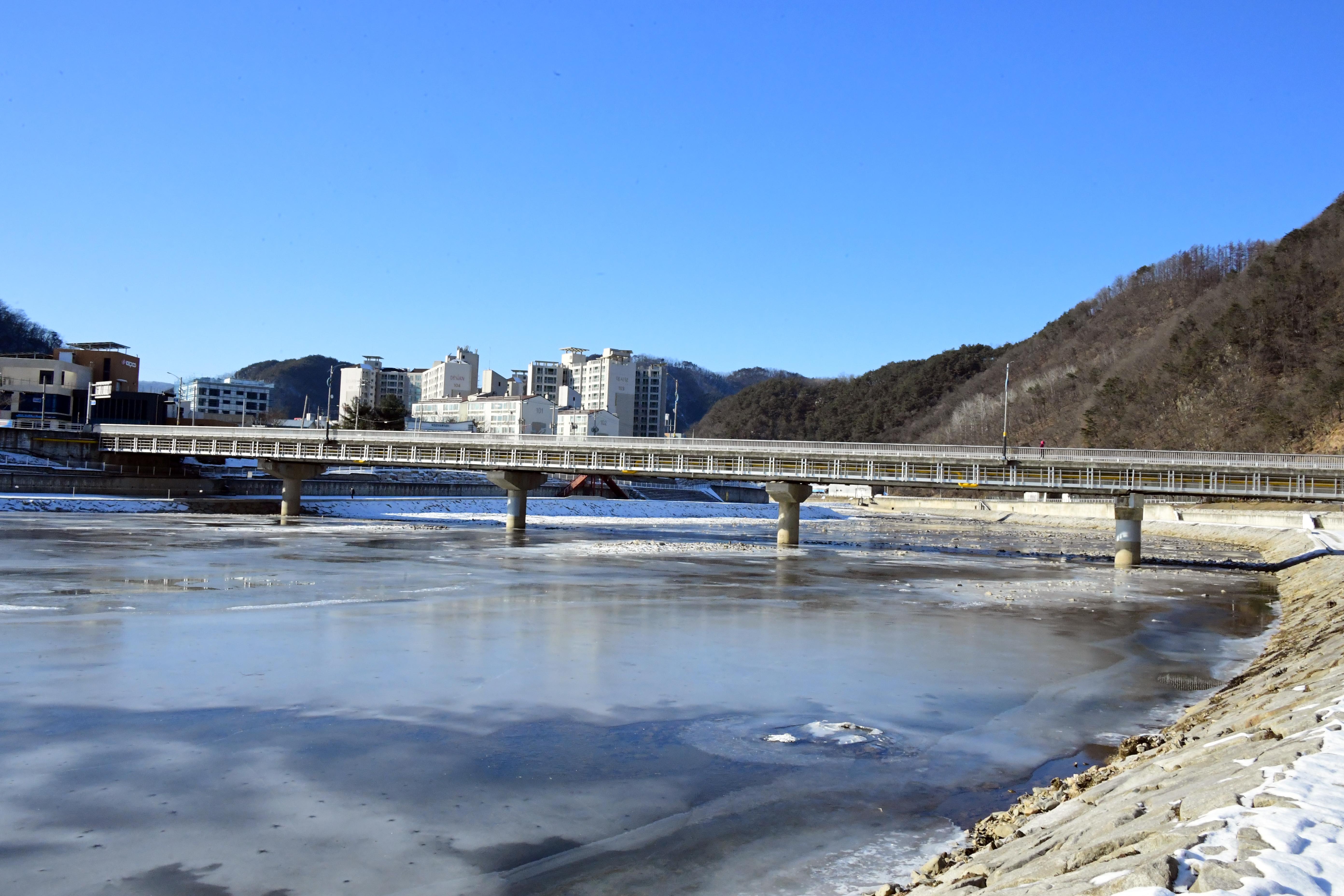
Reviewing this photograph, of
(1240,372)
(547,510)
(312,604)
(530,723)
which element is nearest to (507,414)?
(547,510)

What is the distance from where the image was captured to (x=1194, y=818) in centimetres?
706

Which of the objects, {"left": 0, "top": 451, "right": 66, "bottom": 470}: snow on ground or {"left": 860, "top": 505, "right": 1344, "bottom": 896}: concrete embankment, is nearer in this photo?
{"left": 860, "top": 505, "right": 1344, "bottom": 896}: concrete embankment

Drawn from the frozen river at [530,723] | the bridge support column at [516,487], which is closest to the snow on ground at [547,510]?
the bridge support column at [516,487]

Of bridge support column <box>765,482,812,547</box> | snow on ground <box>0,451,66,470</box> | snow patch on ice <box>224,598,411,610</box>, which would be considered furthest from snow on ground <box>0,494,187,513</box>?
snow patch on ice <box>224,598,411,610</box>

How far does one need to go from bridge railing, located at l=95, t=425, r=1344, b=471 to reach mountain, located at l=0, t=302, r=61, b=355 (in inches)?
3558

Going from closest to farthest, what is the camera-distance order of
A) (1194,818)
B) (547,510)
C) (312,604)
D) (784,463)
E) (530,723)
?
(1194,818), (530,723), (312,604), (784,463), (547,510)

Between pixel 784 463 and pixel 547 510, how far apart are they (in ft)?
139

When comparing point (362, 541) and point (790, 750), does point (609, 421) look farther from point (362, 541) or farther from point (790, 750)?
point (790, 750)

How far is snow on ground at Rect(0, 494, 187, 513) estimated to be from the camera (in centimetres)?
7444

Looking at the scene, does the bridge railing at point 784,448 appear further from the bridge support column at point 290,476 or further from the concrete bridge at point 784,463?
the bridge support column at point 290,476

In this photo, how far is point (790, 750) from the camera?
43.9 ft

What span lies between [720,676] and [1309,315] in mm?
130719

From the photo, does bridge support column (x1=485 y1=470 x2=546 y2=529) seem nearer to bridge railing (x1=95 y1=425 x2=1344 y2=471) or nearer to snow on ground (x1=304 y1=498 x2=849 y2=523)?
bridge railing (x1=95 y1=425 x2=1344 y2=471)

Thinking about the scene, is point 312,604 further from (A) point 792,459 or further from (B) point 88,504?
(B) point 88,504
